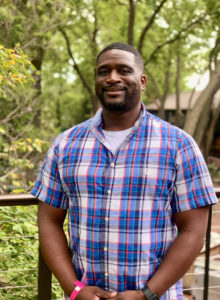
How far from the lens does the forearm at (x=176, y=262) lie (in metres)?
1.78

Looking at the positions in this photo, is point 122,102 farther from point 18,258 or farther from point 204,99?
point 204,99

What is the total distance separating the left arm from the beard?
21.2 inches

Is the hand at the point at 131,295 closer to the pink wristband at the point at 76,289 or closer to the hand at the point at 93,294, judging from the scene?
the hand at the point at 93,294

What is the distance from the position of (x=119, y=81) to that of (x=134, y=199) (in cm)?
53

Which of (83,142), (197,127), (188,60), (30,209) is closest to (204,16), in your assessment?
(197,127)

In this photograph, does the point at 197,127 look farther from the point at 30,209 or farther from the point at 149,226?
the point at 149,226

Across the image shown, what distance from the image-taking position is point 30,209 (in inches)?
126

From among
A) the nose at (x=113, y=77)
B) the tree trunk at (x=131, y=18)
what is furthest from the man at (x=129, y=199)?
the tree trunk at (x=131, y=18)

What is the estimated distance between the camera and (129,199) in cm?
180

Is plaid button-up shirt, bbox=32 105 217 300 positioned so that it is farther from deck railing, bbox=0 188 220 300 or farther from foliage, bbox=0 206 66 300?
foliage, bbox=0 206 66 300

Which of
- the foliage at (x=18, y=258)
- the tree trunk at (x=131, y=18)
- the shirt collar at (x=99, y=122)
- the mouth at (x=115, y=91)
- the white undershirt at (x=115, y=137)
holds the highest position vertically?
the tree trunk at (x=131, y=18)

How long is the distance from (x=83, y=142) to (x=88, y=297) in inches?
27.6

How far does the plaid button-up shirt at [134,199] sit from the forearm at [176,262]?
0.05 m

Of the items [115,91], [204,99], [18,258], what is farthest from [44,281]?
[204,99]
